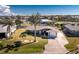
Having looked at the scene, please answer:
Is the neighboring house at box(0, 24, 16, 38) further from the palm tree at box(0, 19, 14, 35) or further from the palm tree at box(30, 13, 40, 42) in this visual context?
the palm tree at box(30, 13, 40, 42)

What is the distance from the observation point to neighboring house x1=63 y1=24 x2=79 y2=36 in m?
3.58

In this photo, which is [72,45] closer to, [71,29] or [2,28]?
[71,29]

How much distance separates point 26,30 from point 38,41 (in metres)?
0.21

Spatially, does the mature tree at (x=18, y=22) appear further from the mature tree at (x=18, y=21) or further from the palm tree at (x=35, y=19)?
the palm tree at (x=35, y=19)

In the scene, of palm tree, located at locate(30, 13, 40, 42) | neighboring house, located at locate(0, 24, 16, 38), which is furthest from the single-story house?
neighboring house, located at locate(0, 24, 16, 38)

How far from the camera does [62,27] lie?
3586 millimetres

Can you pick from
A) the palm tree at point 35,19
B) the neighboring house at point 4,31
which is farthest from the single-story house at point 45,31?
the neighboring house at point 4,31

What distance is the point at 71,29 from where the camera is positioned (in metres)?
3.60

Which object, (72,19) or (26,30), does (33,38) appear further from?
(72,19)

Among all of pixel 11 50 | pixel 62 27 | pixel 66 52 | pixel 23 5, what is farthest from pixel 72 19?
pixel 11 50

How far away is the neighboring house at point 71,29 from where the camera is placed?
358 centimetres

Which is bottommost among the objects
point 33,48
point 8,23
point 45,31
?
point 33,48

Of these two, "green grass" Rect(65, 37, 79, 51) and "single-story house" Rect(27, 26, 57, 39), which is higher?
"single-story house" Rect(27, 26, 57, 39)

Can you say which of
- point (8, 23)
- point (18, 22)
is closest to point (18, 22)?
point (18, 22)
